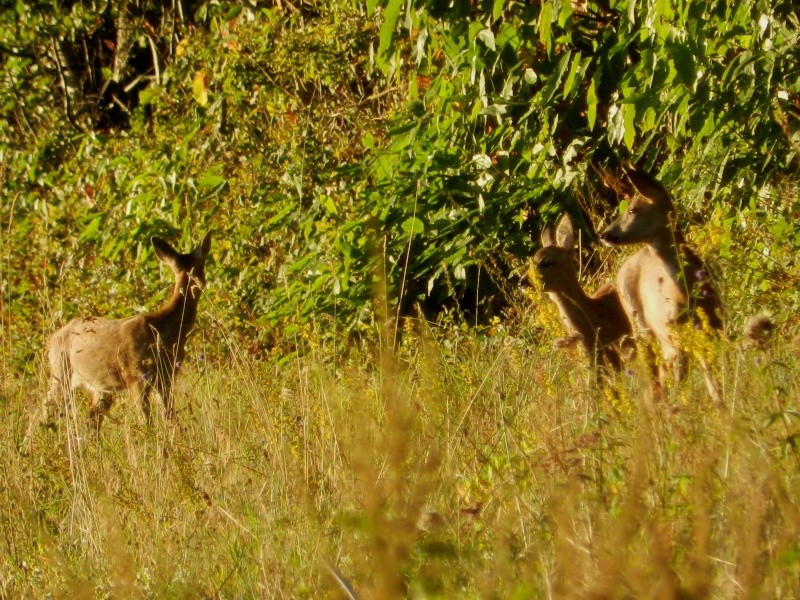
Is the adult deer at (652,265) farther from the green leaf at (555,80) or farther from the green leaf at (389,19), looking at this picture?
the green leaf at (389,19)

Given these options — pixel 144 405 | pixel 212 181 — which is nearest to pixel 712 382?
pixel 144 405

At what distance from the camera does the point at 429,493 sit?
3162 millimetres

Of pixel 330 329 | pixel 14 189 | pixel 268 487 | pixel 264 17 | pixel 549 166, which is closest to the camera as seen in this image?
pixel 268 487

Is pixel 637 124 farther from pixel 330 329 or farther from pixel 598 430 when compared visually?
pixel 598 430

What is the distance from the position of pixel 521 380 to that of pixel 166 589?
199 cm

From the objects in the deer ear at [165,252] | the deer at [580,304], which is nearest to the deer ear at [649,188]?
the deer at [580,304]

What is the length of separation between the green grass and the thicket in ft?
2.30

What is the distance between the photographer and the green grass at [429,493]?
7.18 ft

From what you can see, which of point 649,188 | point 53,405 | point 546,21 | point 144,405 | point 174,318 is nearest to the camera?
point 53,405

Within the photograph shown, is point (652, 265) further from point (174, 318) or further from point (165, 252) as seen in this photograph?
point (165, 252)

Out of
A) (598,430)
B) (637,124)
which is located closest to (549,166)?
(637,124)

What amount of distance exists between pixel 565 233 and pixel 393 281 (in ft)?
4.45

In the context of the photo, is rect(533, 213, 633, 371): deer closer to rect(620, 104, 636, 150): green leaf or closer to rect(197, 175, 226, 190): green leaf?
rect(620, 104, 636, 150): green leaf

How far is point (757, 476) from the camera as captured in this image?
9.43ft
